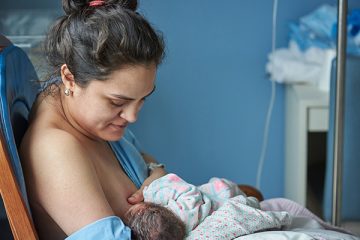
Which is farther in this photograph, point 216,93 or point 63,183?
point 216,93

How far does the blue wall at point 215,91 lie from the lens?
285cm

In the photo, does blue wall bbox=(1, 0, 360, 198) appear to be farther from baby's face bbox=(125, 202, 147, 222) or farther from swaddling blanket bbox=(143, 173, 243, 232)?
baby's face bbox=(125, 202, 147, 222)

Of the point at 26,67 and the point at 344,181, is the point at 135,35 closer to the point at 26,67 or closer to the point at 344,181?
the point at 26,67

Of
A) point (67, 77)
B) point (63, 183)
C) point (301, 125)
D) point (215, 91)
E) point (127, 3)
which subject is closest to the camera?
point (63, 183)

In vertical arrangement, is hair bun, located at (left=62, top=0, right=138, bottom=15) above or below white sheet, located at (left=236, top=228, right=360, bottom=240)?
above

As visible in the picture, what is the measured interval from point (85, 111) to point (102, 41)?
17 cm

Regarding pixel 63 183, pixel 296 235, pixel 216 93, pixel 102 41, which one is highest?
pixel 102 41

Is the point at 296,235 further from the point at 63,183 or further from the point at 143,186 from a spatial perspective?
the point at 63,183

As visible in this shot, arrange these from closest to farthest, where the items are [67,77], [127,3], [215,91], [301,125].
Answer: [67,77], [127,3], [301,125], [215,91]

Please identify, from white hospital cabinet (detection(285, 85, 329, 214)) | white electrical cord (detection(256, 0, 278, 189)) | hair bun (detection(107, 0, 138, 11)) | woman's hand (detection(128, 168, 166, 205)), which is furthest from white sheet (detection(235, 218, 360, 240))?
white electrical cord (detection(256, 0, 278, 189))

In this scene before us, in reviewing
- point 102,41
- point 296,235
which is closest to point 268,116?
point 296,235

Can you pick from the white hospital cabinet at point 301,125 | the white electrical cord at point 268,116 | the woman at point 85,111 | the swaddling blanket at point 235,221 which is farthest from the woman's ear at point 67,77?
the white electrical cord at point 268,116

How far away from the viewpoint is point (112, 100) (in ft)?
4.34

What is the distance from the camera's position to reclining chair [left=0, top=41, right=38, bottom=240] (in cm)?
118
